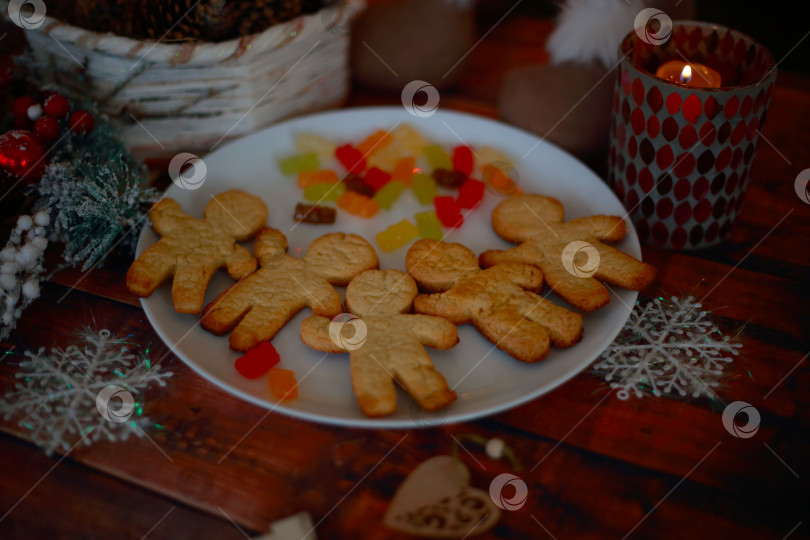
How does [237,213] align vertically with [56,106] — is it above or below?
below

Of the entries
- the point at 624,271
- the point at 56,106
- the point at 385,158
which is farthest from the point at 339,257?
the point at 56,106

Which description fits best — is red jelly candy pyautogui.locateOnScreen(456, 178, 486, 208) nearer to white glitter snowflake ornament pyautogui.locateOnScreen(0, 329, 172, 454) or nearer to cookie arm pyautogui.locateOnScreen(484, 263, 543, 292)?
cookie arm pyautogui.locateOnScreen(484, 263, 543, 292)

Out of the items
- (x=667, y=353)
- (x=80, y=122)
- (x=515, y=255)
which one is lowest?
(x=667, y=353)

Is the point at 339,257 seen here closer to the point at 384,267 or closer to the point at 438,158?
the point at 384,267

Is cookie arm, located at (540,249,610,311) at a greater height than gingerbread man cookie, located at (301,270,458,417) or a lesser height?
lesser

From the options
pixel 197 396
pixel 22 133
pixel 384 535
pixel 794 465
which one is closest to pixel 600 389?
pixel 794 465

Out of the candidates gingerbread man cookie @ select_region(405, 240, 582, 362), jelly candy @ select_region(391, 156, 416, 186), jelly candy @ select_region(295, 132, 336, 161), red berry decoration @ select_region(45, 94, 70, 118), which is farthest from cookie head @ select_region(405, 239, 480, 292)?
red berry decoration @ select_region(45, 94, 70, 118)
